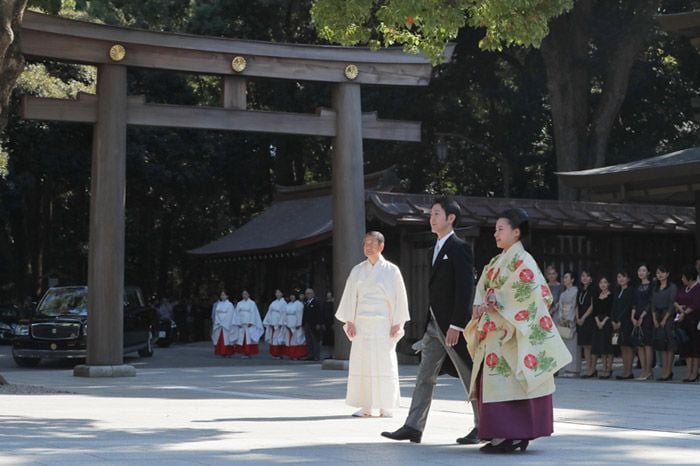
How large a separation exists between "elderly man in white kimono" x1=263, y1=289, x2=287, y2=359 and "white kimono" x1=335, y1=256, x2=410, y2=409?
636 inches

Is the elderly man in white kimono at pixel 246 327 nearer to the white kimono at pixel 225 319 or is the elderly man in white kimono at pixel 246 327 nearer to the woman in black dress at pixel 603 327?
the white kimono at pixel 225 319

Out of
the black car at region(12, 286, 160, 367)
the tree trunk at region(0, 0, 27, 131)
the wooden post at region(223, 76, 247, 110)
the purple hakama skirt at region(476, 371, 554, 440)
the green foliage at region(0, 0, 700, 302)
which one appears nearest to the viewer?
the purple hakama skirt at region(476, 371, 554, 440)

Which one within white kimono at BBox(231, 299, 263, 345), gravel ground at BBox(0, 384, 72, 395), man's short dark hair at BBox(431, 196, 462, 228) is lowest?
gravel ground at BBox(0, 384, 72, 395)

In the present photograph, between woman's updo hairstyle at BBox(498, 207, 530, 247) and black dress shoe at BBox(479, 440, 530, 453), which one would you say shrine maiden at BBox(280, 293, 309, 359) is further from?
black dress shoe at BBox(479, 440, 530, 453)

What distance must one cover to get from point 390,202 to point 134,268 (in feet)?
80.2

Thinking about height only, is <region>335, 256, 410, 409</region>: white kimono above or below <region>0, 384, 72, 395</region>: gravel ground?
above

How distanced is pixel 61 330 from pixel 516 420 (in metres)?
17.1

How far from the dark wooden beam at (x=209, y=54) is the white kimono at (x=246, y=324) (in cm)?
973

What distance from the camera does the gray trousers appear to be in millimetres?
9266

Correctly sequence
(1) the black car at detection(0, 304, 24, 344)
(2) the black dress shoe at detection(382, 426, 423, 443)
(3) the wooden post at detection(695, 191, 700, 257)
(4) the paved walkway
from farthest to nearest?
(1) the black car at detection(0, 304, 24, 344) < (3) the wooden post at detection(695, 191, 700, 257) < (2) the black dress shoe at detection(382, 426, 423, 443) < (4) the paved walkway

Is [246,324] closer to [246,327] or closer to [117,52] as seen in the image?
[246,327]

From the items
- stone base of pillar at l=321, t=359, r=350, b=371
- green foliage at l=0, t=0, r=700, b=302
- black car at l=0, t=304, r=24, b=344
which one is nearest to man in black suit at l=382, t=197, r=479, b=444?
stone base of pillar at l=321, t=359, r=350, b=371

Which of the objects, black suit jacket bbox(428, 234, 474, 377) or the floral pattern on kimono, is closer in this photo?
the floral pattern on kimono

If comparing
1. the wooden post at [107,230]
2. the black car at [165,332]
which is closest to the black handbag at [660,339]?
the wooden post at [107,230]
